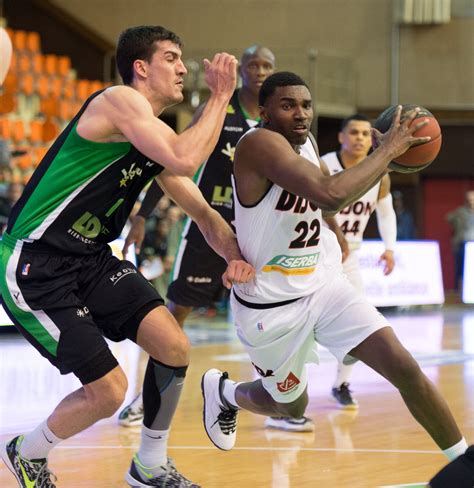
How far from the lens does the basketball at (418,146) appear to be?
4.09 metres

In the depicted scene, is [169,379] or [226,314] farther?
[226,314]

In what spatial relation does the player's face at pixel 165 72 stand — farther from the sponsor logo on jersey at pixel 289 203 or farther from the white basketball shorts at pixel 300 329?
the white basketball shorts at pixel 300 329

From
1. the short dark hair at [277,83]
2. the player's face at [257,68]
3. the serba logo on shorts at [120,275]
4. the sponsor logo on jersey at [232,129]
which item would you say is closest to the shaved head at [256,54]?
the player's face at [257,68]

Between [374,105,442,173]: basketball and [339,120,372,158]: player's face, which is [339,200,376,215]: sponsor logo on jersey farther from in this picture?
[374,105,442,173]: basketball

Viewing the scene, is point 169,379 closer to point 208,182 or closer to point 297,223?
point 297,223

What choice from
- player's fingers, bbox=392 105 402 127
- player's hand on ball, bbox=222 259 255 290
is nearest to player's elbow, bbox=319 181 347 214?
player's fingers, bbox=392 105 402 127

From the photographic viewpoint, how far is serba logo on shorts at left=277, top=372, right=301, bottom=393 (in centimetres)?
465

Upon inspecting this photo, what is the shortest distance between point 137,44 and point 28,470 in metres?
1.82

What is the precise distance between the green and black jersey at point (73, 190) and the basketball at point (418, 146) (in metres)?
1.01

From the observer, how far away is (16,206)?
419 centimetres

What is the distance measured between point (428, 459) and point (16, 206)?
2.46m

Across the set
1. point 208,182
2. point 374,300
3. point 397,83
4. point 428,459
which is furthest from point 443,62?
point 428,459

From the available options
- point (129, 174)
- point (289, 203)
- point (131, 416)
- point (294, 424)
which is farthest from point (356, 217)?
point (129, 174)

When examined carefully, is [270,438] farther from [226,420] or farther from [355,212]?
[355,212]
